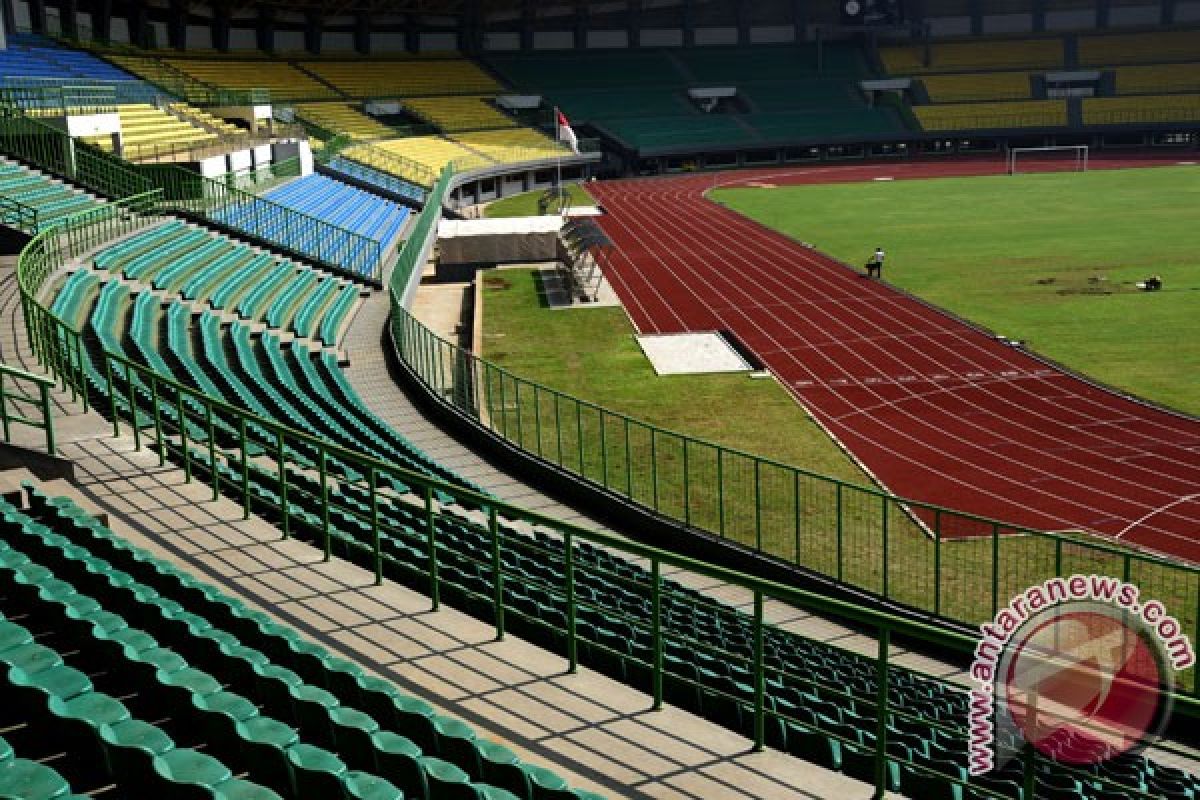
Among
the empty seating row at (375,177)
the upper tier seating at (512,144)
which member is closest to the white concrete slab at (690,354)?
the empty seating row at (375,177)

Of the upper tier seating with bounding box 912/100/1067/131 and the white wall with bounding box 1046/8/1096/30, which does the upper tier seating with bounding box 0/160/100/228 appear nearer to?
the upper tier seating with bounding box 912/100/1067/131

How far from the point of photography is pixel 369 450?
15.9 meters

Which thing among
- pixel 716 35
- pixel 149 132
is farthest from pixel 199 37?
pixel 716 35

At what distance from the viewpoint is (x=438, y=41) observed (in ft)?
256

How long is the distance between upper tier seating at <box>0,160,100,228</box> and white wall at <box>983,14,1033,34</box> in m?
76.1

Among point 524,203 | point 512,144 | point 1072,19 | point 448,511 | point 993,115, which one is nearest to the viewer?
point 448,511

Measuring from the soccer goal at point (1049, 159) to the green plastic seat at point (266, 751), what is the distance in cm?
6669

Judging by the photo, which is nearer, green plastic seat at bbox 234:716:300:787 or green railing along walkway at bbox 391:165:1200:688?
green plastic seat at bbox 234:716:300:787

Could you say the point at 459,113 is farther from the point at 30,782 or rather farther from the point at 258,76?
the point at 30,782

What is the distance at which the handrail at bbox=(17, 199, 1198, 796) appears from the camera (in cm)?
648

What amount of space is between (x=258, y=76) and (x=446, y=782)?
58.4 metres

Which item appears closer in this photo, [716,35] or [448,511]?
[448,511]

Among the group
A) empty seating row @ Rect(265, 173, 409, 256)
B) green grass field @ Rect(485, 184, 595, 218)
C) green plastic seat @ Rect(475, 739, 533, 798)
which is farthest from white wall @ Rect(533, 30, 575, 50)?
green plastic seat @ Rect(475, 739, 533, 798)

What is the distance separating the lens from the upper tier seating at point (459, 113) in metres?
68.4
